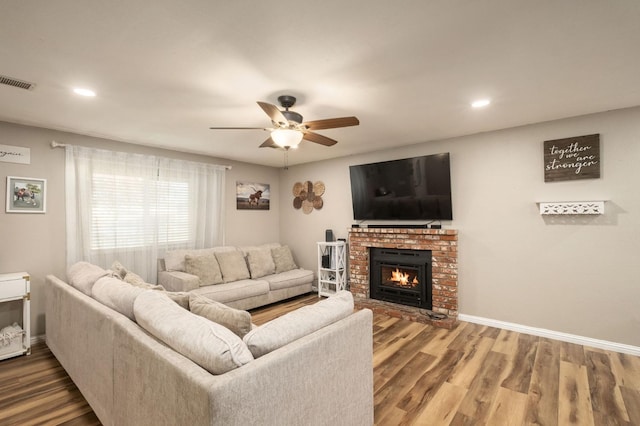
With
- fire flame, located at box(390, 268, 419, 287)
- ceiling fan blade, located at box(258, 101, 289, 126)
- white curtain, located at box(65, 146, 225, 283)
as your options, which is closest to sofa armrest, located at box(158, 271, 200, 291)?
white curtain, located at box(65, 146, 225, 283)

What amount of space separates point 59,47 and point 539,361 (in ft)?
14.5

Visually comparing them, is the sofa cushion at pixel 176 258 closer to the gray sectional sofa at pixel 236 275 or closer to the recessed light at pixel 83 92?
the gray sectional sofa at pixel 236 275

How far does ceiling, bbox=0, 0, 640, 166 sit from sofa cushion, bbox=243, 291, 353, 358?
5.04 feet

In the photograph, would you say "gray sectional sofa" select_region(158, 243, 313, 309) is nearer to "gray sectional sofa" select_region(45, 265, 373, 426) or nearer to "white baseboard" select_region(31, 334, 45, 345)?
"white baseboard" select_region(31, 334, 45, 345)

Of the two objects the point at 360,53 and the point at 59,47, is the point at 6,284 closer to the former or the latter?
the point at 59,47

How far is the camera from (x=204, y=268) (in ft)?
13.7

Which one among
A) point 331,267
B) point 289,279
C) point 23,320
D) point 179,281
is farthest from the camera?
point 331,267

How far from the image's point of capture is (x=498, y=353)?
9.78 feet

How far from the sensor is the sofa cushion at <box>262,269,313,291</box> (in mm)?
4630

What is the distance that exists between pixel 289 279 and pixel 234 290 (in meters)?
0.99

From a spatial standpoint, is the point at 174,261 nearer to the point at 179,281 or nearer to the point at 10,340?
the point at 179,281

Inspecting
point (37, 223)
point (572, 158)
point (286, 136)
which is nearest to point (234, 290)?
point (37, 223)

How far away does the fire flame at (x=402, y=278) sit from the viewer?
14.1 ft

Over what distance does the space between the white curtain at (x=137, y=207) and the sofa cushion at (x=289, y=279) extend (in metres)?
1.13
